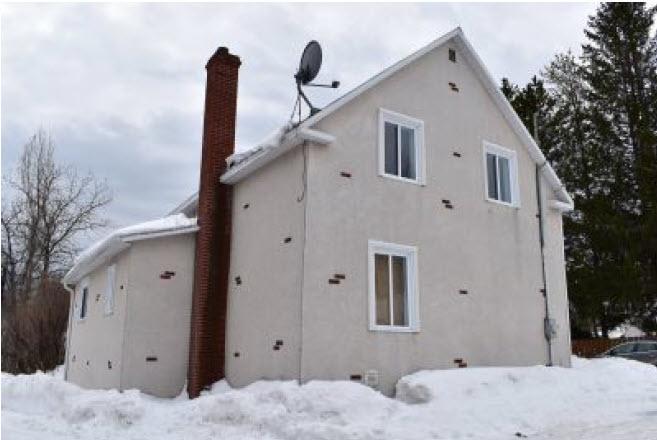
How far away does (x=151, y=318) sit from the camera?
1294cm

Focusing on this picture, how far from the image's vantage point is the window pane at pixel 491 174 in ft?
46.1

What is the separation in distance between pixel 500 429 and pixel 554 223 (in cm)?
714

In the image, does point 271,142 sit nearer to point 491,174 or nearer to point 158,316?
point 158,316

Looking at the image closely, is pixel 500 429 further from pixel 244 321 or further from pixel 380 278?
pixel 244 321

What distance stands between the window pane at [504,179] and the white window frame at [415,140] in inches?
100

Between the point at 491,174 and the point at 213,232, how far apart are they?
6.21 meters

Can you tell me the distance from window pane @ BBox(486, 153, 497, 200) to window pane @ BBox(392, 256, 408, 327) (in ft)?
10.4

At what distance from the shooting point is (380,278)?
461 inches

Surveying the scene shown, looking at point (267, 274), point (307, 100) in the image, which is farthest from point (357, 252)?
point (307, 100)

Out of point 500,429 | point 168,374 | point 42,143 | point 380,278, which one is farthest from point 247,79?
point 42,143

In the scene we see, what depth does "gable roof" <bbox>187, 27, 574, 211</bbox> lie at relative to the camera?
11273 mm

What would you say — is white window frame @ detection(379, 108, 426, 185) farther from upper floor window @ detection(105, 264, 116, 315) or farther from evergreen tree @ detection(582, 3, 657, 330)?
evergreen tree @ detection(582, 3, 657, 330)

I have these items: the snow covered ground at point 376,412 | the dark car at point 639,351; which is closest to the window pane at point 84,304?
the snow covered ground at point 376,412

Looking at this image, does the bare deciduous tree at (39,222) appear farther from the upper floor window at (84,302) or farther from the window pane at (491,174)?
the window pane at (491,174)
